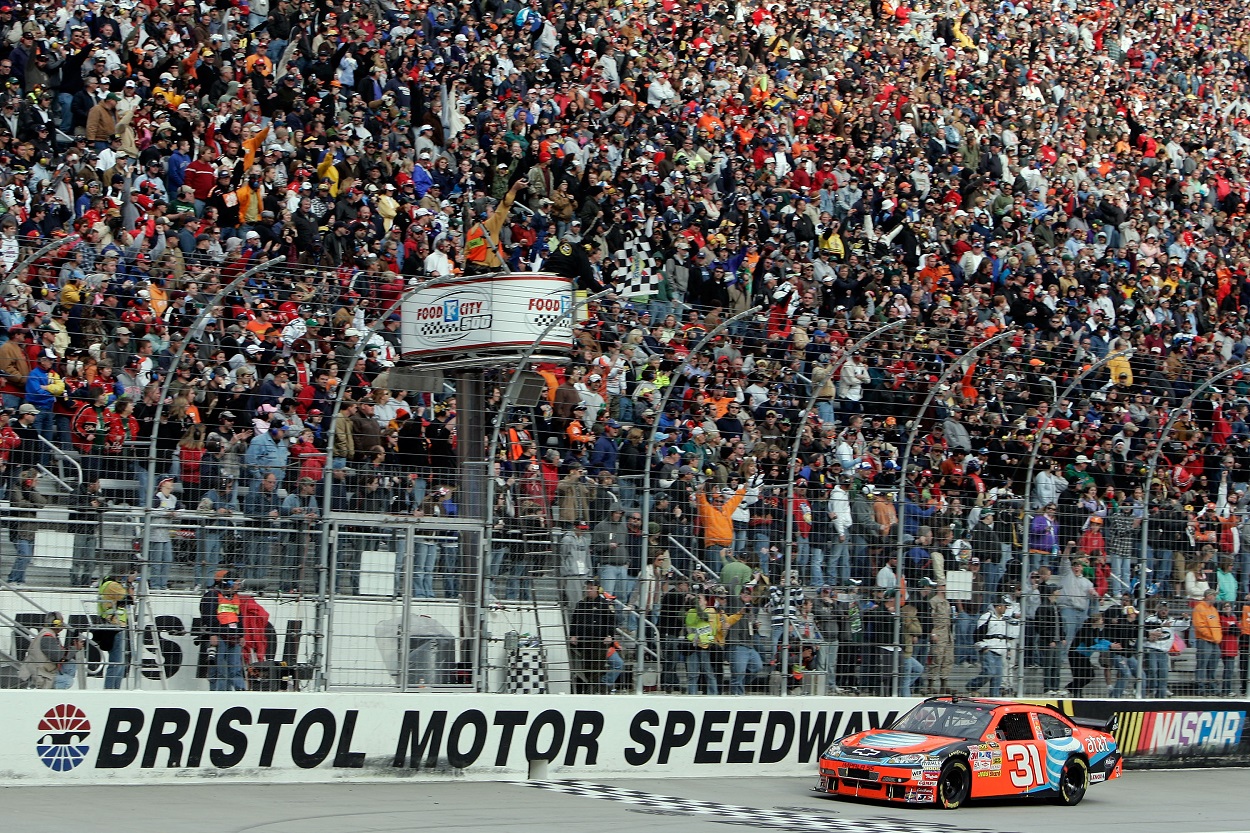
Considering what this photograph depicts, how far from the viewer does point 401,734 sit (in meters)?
14.7

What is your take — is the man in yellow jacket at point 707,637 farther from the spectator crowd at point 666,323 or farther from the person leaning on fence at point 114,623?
the person leaning on fence at point 114,623

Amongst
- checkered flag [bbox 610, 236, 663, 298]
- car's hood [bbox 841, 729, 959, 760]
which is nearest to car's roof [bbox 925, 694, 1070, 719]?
car's hood [bbox 841, 729, 959, 760]

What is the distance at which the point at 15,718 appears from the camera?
13086 mm

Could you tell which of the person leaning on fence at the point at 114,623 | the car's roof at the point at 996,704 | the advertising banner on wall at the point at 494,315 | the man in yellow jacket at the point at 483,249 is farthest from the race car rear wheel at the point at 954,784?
the man in yellow jacket at the point at 483,249

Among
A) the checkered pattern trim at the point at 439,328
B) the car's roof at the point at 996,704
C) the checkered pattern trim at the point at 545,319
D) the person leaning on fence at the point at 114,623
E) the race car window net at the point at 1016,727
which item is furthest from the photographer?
the car's roof at the point at 996,704

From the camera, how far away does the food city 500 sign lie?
525 inches

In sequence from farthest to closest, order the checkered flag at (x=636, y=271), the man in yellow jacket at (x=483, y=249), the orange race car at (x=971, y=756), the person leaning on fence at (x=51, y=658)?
the checkered flag at (x=636, y=271) < the man in yellow jacket at (x=483, y=249) < the orange race car at (x=971, y=756) < the person leaning on fence at (x=51, y=658)

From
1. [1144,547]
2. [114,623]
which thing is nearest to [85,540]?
[114,623]

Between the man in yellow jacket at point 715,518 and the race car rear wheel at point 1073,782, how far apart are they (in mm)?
3664

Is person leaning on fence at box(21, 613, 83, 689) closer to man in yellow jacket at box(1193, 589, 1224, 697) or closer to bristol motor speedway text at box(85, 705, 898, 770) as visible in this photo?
bristol motor speedway text at box(85, 705, 898, 770)

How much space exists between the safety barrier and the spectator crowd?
52 centimetres

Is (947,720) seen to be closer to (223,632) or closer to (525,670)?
(525,670)

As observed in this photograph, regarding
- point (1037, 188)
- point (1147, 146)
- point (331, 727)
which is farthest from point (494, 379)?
point (1147, 146)

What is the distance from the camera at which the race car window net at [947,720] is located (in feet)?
50.7
